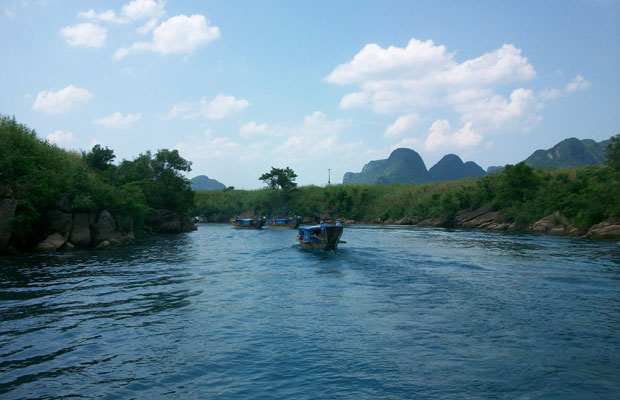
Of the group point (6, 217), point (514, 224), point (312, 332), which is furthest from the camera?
point (514, 224)

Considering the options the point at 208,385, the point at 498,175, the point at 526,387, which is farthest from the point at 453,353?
the point at 498,175

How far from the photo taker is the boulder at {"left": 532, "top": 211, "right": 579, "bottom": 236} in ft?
106

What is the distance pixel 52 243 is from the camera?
2155 cm

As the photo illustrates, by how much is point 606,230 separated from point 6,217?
35525mm

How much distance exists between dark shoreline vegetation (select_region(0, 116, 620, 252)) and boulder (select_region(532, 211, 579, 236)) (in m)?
0.11

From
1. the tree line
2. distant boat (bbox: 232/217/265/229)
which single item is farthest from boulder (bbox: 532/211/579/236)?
distant boat (bbox: 232/217/265/229)

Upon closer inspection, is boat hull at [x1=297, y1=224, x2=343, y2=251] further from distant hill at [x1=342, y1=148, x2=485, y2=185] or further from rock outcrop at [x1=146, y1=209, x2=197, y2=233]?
distant hill at [x1=342, y1=148, x2=485, y2=185]

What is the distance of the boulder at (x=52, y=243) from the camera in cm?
2111

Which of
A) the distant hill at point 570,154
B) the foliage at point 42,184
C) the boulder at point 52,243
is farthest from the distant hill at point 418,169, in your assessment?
the boulder at point 52,243

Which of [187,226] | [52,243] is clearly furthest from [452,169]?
[52,243]

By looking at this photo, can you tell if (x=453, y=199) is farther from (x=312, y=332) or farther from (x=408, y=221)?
(x=312, y=332)

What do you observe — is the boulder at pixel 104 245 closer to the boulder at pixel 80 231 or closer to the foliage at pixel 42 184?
the boulder at pixel 80 231

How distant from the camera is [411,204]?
5850cm

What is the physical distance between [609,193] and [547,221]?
669 centimetres
